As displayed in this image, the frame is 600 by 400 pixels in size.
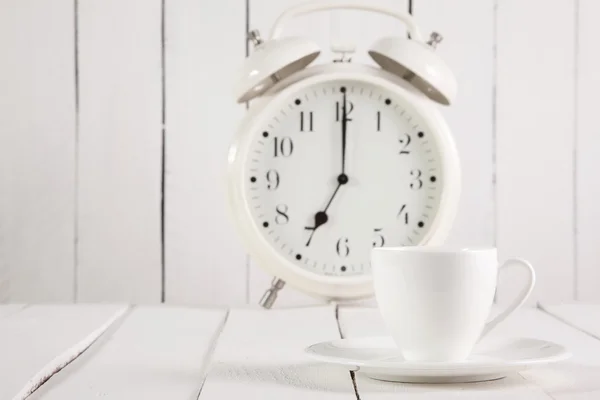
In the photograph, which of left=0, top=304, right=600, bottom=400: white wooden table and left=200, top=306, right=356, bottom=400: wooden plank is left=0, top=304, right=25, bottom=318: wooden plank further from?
left=200, top=306, right=356, bottom=400: wooden plank

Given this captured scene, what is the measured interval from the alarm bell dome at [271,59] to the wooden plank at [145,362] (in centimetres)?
27

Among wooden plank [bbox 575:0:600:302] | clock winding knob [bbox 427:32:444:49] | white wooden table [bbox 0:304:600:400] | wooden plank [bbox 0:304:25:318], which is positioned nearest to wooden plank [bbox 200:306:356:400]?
white wooden table [bbox 0:304:600:400]

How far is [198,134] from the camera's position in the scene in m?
1.33

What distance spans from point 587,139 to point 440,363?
0.83 meters

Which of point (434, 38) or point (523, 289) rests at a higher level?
point (434, 38)

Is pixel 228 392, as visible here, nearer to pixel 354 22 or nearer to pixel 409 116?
pixel 409 116

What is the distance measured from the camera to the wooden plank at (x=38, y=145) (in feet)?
4.35

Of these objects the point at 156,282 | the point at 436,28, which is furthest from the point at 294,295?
the point at 436,28

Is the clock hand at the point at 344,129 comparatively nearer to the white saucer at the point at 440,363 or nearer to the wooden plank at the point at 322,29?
the wooden plank at the point at 322,29

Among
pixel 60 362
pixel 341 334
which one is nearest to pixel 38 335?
pixel 60 362

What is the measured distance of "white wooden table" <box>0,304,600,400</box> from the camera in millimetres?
615

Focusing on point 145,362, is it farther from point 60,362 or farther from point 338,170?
point 338,170

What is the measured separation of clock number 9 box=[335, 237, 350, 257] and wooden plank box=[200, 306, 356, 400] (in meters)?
0.07

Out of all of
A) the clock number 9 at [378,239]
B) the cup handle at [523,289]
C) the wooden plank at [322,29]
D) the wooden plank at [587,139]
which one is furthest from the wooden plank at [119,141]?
the cup handle at [523,289]
